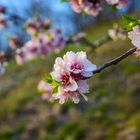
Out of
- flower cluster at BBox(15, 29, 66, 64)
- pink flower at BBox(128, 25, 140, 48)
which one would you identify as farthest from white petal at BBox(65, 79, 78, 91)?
flower cluster at BBox(15, 29, 66, 64)

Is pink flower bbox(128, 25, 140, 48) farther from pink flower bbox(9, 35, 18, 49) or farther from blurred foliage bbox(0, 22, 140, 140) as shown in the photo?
blurred foliage bbox(0, 22, 140, 140)

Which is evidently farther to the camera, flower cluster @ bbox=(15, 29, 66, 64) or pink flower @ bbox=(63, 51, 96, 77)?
flower cluster @ bbox=(15, 29, 66, 64)

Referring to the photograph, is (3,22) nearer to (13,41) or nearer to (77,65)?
(13,41)

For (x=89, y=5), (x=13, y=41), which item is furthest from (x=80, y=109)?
(x=89, y=5)

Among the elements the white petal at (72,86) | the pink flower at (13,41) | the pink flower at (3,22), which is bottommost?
the white petal at (72,86)

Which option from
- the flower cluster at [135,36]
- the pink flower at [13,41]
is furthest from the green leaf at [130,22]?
the pink flower at [13,41]

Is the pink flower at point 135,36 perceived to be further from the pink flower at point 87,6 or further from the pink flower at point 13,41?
the pink flower at point 13,41
